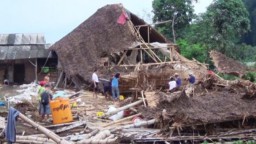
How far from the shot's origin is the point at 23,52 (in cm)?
3025

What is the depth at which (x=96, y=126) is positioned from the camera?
1504cm

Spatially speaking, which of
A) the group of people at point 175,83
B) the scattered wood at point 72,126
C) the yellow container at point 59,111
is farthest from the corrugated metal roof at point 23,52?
the scattered wood at point 72,126

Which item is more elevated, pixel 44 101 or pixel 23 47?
pixel 23 47

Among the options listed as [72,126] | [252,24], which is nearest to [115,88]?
[72,126]

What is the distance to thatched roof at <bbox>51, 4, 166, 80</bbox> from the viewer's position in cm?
2588

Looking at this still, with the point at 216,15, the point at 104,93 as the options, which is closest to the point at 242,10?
the point at 216,15

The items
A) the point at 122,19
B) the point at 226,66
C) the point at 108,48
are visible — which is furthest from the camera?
the point at 122,19

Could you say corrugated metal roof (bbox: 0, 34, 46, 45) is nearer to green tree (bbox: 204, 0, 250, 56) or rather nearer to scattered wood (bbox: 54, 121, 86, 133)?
green tree (bbox: 204, 0, 250, 56)

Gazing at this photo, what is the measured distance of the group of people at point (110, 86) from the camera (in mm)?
20695

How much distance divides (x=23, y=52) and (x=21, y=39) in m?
1.99

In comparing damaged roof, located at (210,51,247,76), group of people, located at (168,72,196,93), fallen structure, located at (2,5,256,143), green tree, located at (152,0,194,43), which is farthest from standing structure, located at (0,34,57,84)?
group of people, located at (168,72,196,93)

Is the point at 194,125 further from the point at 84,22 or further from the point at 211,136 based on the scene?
the point at 84,22

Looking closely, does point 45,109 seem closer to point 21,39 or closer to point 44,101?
point 44,101

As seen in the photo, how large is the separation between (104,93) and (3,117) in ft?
21.3
